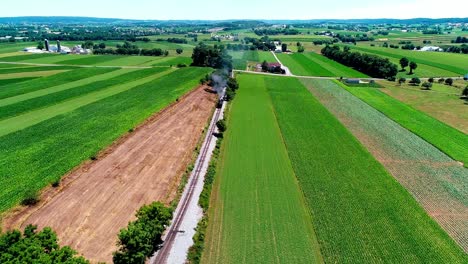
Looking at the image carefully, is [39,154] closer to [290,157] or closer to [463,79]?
[290,157]

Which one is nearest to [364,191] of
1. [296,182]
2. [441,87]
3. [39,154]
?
[296,182]

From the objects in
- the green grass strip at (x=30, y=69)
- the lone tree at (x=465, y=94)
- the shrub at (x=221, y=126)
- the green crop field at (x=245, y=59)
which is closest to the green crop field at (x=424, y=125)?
the lone tree at (x=465, y=94)

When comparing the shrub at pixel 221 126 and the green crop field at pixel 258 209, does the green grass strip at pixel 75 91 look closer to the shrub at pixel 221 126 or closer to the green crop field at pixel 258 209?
the shrub at pixel 221 126

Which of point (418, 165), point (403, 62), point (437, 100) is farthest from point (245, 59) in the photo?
point (418, 165)

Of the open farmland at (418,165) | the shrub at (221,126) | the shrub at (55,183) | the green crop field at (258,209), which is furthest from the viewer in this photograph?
the shrub at (221,126)

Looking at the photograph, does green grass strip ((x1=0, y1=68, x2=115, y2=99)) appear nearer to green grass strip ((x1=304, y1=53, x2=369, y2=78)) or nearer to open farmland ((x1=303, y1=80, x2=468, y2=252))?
open farmland ((x1=303, y1=80, x2=468, y2=252))

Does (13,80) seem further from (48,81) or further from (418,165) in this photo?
(418,165)
